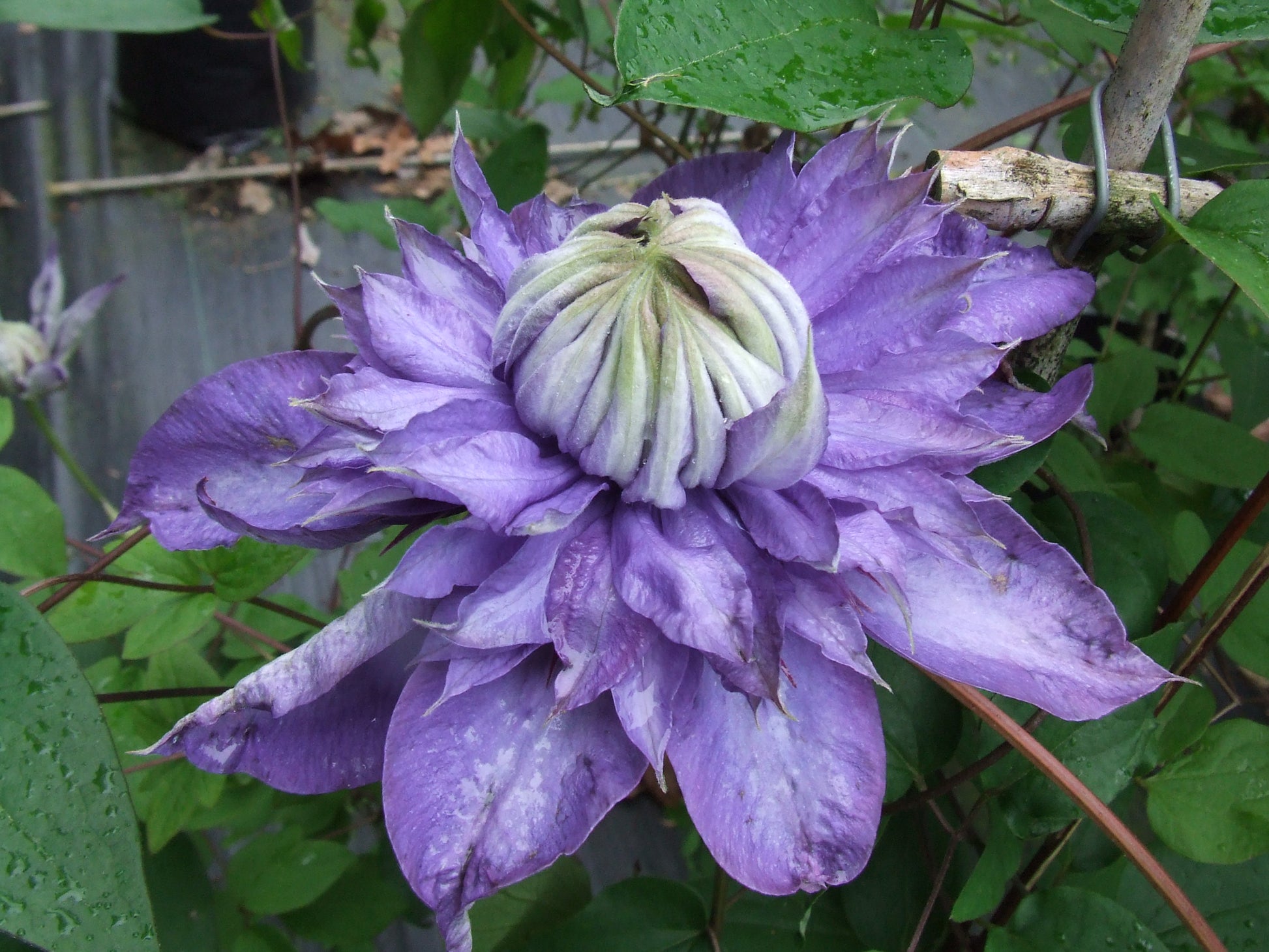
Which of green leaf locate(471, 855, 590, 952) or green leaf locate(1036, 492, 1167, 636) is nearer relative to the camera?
green leaf locate(1036, 492, 1167, 636)

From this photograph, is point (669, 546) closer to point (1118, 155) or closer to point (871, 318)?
point (871, 318)

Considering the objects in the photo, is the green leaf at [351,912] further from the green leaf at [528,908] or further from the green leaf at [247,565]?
the green leaf at [247,565]

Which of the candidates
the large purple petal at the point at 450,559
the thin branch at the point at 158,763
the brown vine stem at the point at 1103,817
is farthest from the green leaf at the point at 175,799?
the brown vine stem at the point at 1103,817

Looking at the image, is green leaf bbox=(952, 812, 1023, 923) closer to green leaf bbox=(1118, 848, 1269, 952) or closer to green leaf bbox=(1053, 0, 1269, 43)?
green leaf bbox=(1118, 848, 1269, 952)

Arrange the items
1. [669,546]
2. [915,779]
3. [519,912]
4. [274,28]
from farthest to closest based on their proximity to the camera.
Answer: [274,28]
[519,912]
[915,779]
[669,546]

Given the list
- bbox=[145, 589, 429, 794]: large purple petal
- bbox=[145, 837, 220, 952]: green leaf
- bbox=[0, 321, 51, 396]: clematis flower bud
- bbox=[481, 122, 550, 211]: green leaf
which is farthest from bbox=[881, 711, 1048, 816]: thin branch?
bbox=[0, 321, 51, 396]: clematis flower bud

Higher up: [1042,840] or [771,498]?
[771,498]

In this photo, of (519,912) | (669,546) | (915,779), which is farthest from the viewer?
(519,912)

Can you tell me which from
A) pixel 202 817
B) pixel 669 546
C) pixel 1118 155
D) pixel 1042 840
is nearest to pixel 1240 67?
pixel 1118 155
